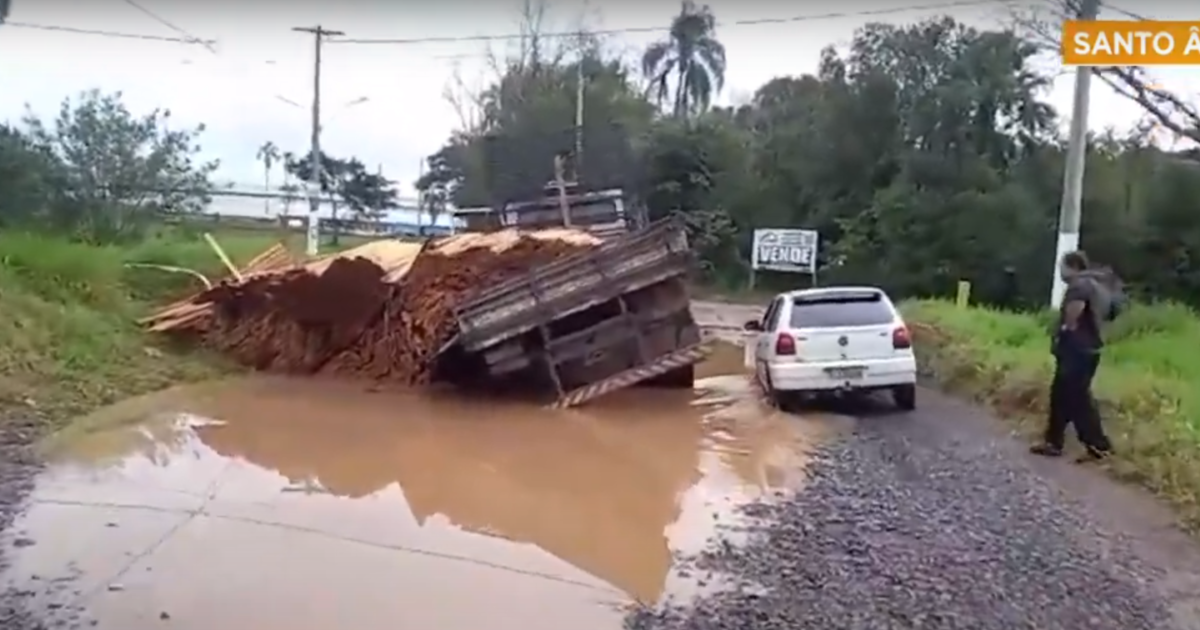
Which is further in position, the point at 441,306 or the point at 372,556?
the point at 441,306

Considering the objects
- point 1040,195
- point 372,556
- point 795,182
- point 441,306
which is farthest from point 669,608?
point 795,182

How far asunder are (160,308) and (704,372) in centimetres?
908

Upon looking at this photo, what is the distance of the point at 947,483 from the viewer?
35.7 feet

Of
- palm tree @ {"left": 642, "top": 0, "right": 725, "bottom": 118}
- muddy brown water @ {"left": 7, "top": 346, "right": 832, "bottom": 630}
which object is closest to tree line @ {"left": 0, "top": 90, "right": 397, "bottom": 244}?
muddy brown water @ {"left": 7, "top": 346, "right": 832, "bottom": 630}

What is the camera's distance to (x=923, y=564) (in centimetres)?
811

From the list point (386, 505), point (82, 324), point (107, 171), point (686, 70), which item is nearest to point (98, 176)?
point (107, 171)

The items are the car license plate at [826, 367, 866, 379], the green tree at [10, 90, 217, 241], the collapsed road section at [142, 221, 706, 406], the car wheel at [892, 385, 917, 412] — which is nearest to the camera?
the car license plate at [826, 367, 866, 379]

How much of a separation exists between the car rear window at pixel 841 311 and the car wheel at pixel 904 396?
873 millimetres

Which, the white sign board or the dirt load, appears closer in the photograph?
the dirt load

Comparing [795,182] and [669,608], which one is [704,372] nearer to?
[669,608]

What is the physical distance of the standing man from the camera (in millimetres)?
11492

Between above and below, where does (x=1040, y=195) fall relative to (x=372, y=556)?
above

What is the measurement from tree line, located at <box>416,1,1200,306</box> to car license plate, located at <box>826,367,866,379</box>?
1152 centimetres

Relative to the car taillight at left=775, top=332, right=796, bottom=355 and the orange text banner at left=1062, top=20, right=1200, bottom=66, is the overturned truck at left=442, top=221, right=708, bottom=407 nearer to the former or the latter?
the car taillight at left=775, top=332, right=796, bottom=355
